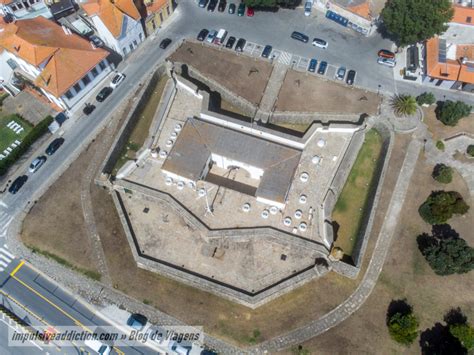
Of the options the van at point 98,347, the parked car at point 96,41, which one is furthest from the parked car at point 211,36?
the van at point 98,347

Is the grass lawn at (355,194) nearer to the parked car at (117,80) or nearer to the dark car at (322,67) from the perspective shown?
the dark car at (322,67)

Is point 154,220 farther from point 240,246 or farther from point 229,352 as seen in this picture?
point 229,352

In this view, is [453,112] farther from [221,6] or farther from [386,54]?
[221,6]

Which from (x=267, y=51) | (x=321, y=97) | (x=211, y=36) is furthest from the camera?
(x=211, y=36)

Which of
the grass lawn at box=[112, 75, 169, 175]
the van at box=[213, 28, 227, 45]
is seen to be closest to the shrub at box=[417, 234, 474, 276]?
the grass lawn at box=[112, 75, 169, 175]

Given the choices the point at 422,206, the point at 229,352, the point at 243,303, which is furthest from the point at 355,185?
the point at 229,352

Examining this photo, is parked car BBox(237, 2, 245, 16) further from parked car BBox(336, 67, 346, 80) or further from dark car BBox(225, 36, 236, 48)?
parked car BBox(336, 67, 346, 80)

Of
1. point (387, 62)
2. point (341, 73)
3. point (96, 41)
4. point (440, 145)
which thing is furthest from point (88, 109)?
point (440, 145)

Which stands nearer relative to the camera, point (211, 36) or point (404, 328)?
point (404, 328)
